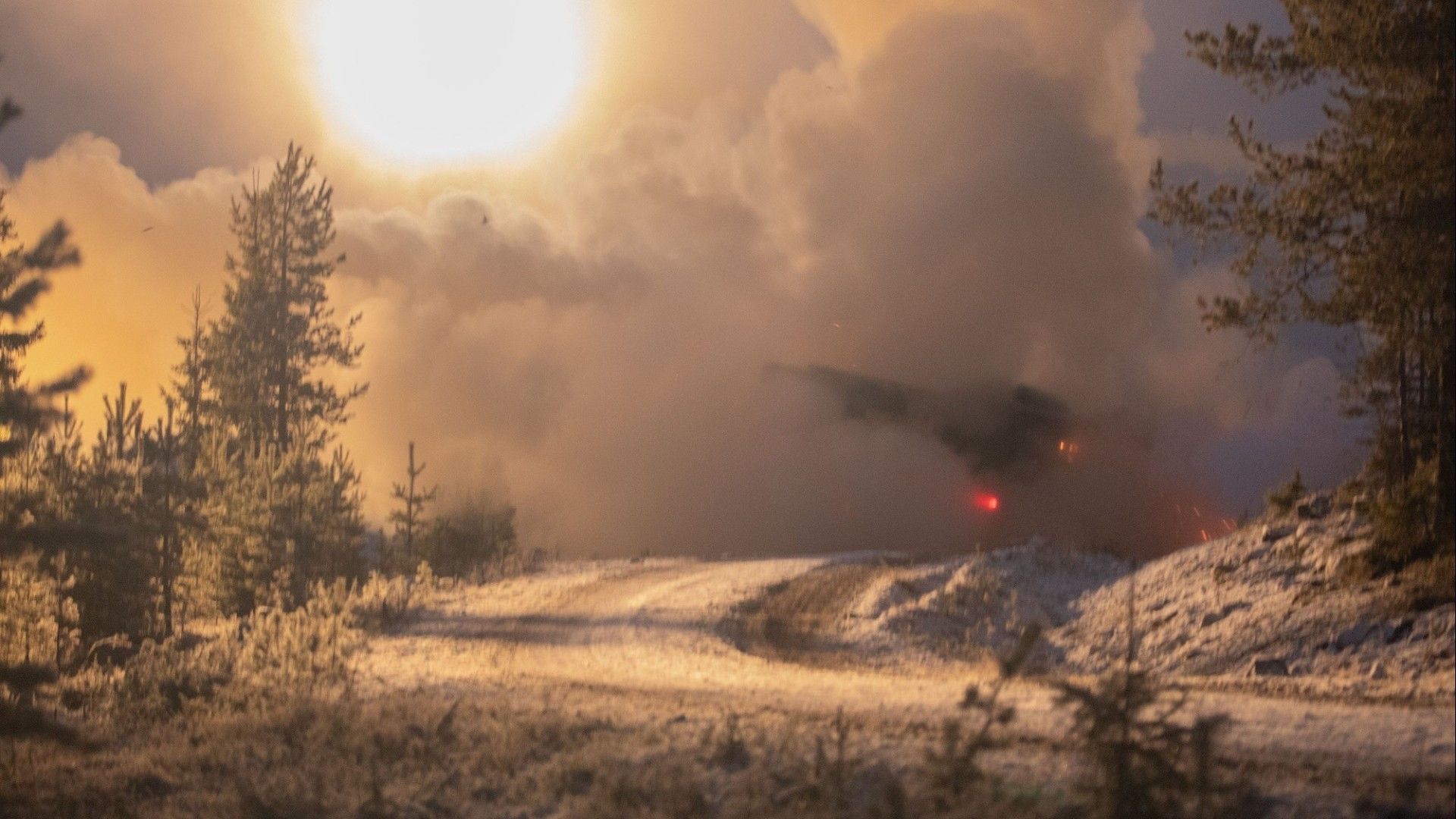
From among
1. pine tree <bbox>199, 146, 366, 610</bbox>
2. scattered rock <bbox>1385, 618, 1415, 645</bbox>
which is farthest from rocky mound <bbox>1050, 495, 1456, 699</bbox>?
pine tree <bbox>199, 146, 366, 610</bbox>

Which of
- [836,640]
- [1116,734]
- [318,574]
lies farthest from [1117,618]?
[318,574]

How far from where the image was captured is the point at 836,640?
2255 cm

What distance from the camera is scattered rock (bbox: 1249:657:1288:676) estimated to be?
16359mm

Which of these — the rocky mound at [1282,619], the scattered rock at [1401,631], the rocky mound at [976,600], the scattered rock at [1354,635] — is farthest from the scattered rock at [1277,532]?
the scattered rock at [1401,631]

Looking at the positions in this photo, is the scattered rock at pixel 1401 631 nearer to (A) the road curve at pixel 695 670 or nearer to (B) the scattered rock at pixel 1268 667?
(B) the scattered rock at pixel 1268 667

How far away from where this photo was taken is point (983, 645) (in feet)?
72.5

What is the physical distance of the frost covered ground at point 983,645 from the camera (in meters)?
10.9

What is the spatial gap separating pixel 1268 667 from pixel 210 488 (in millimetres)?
35240

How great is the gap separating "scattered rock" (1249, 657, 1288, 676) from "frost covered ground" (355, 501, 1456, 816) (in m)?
0.03

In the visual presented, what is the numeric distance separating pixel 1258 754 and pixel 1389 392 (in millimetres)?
11613

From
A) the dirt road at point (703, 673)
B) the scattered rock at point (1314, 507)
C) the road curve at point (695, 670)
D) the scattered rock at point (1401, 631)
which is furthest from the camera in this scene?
the scattered rock at point (1314, 507)

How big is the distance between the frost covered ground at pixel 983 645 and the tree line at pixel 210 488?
19.6 feet

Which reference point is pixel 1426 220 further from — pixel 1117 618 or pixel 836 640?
pixel 836 640

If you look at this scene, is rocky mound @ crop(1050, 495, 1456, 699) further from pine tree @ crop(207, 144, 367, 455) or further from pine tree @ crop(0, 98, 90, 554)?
pine tree @ crop(207, 144, 367, 455)
